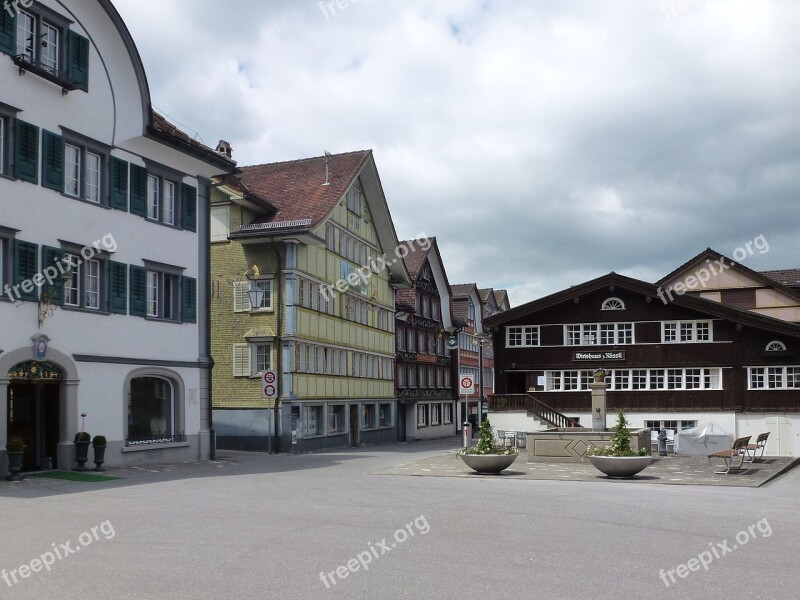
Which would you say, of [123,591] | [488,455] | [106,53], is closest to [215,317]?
[106,53]

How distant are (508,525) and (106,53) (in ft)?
61.1

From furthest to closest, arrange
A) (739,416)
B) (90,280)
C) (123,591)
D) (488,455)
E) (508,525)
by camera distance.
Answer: (739,416)
(90,280)
(488,455)
(508,525)
(123,591)

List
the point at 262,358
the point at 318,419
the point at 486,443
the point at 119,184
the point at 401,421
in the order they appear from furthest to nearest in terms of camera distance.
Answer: the point at 401,421
the point at 318,419
the point at 262,358
the point at 119,184
the point at 486,443

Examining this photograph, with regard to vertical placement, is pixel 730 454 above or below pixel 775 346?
below

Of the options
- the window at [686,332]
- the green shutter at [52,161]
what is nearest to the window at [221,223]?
the green shutter at [52,161]

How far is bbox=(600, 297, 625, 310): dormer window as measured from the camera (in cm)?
4378

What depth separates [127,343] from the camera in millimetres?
26531

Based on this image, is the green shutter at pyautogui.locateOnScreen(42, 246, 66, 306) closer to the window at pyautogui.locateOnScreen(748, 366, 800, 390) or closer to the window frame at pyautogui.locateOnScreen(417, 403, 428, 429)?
the window at pyautogui.locateOnScreen(748, 366, 800, 390)

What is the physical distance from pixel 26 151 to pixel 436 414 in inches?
1552

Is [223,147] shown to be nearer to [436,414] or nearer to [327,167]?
[327,167]

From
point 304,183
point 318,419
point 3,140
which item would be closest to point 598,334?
point 318,419

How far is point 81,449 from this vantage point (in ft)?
78.3

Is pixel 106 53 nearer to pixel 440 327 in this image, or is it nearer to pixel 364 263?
pixel 364 263

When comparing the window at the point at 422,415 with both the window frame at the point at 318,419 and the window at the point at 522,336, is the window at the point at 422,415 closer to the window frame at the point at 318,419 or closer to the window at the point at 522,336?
the window at the point at 522,336
